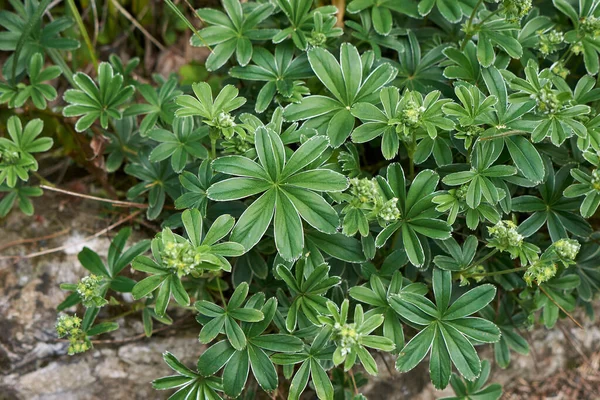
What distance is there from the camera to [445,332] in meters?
2.04

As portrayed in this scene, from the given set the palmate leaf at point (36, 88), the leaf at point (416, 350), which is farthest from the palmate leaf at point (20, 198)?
the leaf at point (416, 350)

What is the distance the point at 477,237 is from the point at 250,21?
1345 mm

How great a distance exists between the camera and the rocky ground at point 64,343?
2.59m

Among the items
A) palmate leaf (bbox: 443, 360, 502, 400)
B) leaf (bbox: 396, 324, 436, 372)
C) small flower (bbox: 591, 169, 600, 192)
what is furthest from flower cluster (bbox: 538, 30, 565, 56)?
palmate leaf (bbox: 443, 360, 502, 400)

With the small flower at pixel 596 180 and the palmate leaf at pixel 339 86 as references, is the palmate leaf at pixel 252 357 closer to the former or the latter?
the palmate leaf at pixel 339 86

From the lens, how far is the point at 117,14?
3.54 meters

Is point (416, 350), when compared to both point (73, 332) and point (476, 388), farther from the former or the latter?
point (73, 332)

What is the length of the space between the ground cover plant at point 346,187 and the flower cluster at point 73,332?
0.03 feet

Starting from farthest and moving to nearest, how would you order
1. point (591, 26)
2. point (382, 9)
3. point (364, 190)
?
1. point (382, 9)
2. point (591, 26)
3. point (364, 190)

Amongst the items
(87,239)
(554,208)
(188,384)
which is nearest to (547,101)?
(554,208)

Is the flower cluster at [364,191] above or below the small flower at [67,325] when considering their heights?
above

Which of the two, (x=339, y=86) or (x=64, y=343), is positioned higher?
(x=339, y=86)

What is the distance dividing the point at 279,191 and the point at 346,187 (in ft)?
0.78

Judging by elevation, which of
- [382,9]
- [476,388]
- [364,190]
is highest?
[382,9]
